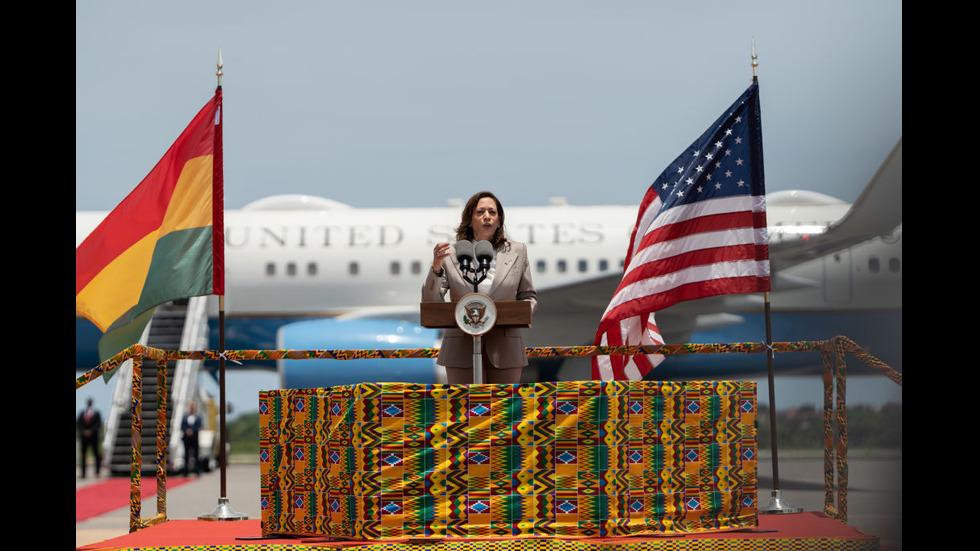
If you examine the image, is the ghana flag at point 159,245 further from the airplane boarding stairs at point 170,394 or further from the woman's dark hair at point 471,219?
the airplane boarding stairs at point 170,394

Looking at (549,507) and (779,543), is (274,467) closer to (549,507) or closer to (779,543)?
(549,507)

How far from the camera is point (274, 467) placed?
4.39m

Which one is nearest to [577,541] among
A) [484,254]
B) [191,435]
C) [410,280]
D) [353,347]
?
[484,254]

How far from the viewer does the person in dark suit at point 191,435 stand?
15273 millimetres

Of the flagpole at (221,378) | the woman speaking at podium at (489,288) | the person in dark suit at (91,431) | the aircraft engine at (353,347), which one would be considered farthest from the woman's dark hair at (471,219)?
the person in dark suit at (91,431)

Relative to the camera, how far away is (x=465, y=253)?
425 cm

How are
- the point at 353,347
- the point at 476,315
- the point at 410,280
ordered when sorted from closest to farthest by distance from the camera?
the point at 476,315 < the point at 353,347 < the point at 410,280

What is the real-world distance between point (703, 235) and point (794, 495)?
15.3ft

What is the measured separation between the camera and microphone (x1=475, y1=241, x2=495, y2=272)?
4.25m

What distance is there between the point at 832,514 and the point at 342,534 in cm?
262

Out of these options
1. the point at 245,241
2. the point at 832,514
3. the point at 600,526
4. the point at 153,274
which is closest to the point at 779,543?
the point at 600,526

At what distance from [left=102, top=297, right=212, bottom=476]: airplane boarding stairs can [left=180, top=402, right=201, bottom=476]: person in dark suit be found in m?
0.27

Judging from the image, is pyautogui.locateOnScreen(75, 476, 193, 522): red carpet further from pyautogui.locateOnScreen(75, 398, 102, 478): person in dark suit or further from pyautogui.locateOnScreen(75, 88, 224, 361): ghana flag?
pyautogui.locateOnScreen(75, 88, 224, 361): ghana flag

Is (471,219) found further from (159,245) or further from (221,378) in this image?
(159,245)
